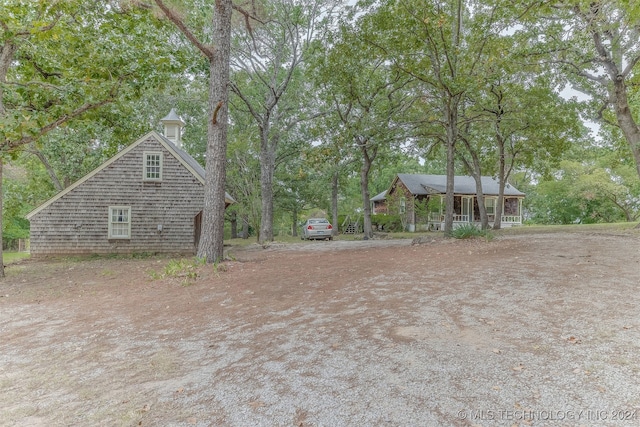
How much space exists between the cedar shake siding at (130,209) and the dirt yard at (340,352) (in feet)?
27.0

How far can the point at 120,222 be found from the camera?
51.3ft

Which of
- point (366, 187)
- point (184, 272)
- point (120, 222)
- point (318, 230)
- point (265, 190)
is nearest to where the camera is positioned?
point (184, 272)

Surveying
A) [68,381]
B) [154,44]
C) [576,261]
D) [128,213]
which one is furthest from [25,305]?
[576,261]

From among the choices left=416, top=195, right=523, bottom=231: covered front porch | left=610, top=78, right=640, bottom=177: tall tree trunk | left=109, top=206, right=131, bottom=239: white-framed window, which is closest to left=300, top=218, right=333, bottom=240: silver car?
left=416, top=195, right=523, bottom=231: covered front porch

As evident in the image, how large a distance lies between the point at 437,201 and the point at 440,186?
127 inches

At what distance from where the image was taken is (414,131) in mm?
18000

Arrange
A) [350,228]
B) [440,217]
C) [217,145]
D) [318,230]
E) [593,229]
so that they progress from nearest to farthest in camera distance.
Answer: [217,145], [593,229], [318,230], [440,217], [350,228]

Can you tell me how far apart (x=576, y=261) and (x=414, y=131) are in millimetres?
11314

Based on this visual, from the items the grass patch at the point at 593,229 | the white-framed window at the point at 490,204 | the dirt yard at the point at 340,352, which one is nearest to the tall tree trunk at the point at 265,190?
the dirt yard at the point at 340,352

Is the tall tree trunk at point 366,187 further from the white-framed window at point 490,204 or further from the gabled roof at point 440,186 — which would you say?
the white-framed window at point 490,204

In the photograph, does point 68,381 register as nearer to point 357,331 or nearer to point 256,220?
point 357,331

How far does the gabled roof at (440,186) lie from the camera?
98.3ft

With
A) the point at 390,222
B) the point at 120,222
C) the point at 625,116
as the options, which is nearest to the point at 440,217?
the point at 390,222

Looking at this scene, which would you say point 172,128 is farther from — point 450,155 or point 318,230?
point 450,155
